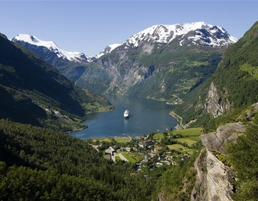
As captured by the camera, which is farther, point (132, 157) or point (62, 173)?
point (132, 157)

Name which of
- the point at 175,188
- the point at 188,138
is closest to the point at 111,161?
the point at 188,138

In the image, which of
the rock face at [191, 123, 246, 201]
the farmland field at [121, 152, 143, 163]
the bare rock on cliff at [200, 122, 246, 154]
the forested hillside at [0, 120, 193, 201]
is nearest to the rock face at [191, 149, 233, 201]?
the rock face at [191, 123, 246, 201]

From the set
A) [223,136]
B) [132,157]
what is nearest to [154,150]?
[132,157]

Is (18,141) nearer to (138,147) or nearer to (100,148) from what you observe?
(100,148)

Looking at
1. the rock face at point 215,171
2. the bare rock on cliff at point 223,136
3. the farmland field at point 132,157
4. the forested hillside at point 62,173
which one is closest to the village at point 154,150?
the farmland field at point 132,157

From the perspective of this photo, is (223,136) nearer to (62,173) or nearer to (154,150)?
(62,173)

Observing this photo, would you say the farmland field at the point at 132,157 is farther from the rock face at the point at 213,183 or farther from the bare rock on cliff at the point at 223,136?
the bare rock on cliff at the point at 223,136
